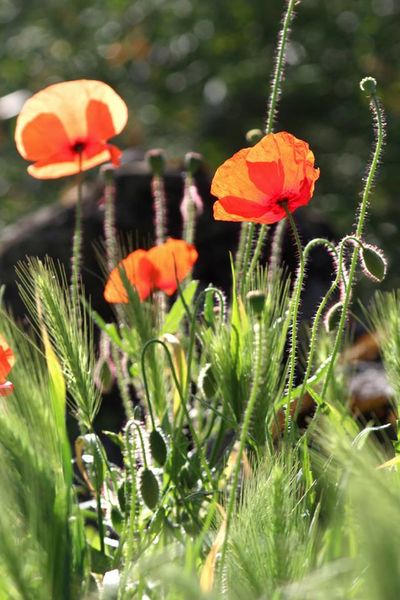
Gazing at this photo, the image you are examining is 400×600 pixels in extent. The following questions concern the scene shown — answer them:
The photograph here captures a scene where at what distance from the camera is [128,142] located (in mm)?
5086

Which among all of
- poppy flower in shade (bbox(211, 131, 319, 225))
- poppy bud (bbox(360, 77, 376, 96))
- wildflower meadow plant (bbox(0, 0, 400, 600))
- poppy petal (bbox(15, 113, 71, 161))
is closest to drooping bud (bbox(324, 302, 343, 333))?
wildflower meadow plant (bbox(0, 0, 400, 600))

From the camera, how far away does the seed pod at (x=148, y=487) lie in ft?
3.80

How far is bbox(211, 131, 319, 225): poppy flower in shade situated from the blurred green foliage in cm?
310

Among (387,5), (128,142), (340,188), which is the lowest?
(340,188)

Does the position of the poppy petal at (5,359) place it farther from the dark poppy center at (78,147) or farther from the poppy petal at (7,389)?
the dark poppy center at (78,147)

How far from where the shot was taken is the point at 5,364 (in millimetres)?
1141

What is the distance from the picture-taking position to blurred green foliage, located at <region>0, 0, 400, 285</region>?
15.4 ft

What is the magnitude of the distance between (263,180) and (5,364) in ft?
1.13

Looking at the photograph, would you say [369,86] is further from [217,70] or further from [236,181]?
[217,70]

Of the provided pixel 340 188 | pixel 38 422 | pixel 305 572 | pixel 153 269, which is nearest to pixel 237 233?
pixel 153 269

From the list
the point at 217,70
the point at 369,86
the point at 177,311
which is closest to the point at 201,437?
the point at 177,311

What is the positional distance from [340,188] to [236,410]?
354cm

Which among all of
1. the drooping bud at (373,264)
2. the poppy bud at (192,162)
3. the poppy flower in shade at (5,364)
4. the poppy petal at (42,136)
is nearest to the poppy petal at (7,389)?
the poppy flower in shade at (5,364)

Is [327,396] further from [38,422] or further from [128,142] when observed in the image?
[128,142]
